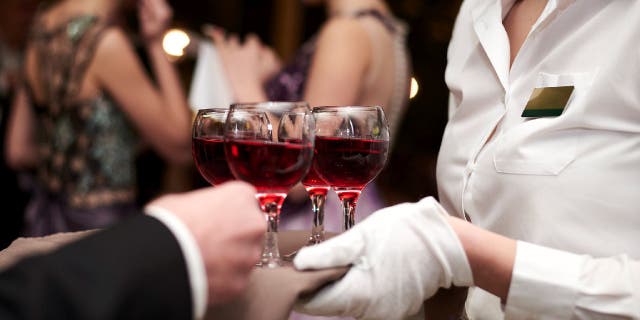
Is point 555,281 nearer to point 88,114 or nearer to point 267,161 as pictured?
point 267,161

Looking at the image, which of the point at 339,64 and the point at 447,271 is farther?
the point at 339,64

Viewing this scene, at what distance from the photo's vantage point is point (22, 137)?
2.96 metres

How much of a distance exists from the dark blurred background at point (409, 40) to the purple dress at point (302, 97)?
9.07ft

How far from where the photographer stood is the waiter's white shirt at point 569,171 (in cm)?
98

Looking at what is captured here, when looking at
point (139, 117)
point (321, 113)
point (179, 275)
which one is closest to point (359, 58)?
point (139, 117)

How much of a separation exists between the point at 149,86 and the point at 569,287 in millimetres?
1992

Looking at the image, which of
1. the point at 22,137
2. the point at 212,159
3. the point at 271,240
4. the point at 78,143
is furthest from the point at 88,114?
the point at 271,240

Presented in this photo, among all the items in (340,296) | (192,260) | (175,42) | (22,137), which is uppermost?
(175,42)

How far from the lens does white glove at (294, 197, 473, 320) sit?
34.2 inches

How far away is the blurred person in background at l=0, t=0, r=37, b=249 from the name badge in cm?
233

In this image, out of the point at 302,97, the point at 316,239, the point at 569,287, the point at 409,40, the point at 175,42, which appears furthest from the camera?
the point at 409,40

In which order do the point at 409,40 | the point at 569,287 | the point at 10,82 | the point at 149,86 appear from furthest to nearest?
the point at 409,40, the point at 10,82, the point at 149,86, the point at 569,287

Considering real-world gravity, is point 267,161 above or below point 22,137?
above

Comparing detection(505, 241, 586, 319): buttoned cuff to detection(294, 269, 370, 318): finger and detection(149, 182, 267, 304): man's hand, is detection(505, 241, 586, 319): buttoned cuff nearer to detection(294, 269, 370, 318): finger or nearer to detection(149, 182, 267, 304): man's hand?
detection(294, 269, 370, 318): finger
